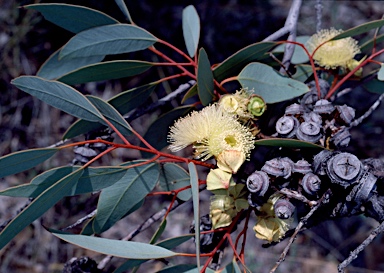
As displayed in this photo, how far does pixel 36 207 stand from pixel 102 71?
15.7 inches

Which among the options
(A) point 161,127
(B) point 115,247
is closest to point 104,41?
(A) point 161,127

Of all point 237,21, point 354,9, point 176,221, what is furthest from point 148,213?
point 354,9

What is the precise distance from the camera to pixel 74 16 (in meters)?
1.09

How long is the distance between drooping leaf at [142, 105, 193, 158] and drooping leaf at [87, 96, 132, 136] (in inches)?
7.6

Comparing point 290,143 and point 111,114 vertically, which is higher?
point 111,114

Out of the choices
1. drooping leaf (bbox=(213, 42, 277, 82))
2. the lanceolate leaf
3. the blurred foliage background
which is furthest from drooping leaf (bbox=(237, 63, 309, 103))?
the blurred foliage background

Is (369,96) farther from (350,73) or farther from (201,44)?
(350,73)

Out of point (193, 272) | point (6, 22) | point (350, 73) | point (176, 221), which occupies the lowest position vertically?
point (176, 221)

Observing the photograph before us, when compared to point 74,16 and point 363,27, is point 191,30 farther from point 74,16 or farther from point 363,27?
point 363,27

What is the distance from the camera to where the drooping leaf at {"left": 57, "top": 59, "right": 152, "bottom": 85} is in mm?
1069

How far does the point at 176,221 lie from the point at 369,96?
1198 millimetres

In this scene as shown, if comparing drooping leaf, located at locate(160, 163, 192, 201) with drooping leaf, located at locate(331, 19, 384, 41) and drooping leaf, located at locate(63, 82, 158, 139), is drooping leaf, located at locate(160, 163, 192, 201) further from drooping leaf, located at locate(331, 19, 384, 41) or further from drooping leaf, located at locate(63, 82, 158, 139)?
drooping leaf, located at locate(331, 19, 384, 41)

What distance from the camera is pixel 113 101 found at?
3.76ft

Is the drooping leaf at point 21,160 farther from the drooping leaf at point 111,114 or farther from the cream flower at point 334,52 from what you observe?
the cream flower at point 334,52
